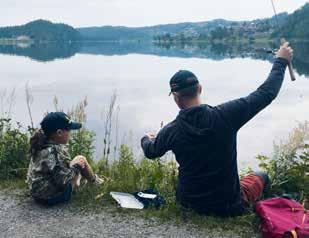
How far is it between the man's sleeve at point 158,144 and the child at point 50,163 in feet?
3.14

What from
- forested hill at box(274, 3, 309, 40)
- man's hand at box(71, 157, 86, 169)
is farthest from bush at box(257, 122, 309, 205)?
forested hill at box(274, 3, 309, 40)

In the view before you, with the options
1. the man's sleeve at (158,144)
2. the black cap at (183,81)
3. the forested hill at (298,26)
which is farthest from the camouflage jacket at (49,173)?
the forested hill at (298,26)

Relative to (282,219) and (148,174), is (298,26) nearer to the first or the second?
(148,174)

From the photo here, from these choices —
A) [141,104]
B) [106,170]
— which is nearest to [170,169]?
[106,170]

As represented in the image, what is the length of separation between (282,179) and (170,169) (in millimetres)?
1460

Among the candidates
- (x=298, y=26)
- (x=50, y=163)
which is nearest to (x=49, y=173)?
(x=50, y=163)

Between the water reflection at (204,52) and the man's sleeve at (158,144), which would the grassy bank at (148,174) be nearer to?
the man's sleeve at (158,144)

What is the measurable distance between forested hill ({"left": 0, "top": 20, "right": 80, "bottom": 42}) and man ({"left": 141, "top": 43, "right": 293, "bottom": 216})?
174m

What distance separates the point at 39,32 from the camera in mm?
174000

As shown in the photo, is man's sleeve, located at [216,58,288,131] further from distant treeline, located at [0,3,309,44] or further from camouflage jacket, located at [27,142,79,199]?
distant treeline, located at [0,3,309,44]

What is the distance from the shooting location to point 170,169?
6.22m

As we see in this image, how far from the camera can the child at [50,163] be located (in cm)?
500

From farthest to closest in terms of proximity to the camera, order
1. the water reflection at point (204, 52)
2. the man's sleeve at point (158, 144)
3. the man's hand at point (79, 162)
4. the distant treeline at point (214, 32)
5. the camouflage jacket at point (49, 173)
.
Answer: the distant treeline at point (214, 32), the water reflection at point (204, 52), the man's hand at point (79, 162), the camouflage jacket at point (49, 173), the man's sleeve at point (158, 144)

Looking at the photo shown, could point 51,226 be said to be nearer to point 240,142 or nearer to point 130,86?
point 240,142
